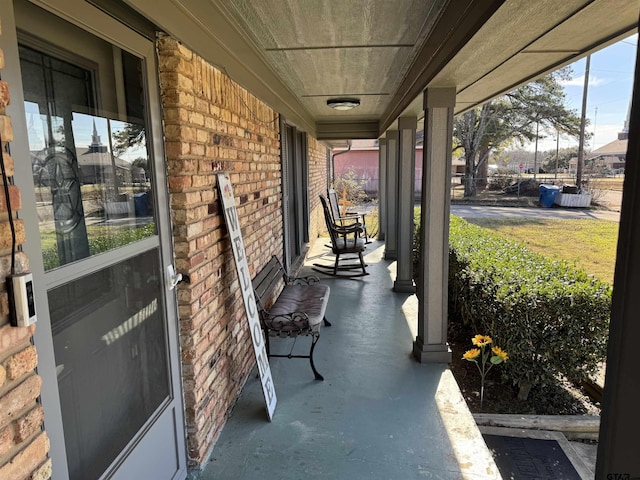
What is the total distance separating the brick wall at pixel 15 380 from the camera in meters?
0.95

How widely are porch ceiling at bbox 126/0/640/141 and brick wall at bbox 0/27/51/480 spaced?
2.77 ft

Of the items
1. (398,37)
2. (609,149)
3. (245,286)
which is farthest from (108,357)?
(609,149)

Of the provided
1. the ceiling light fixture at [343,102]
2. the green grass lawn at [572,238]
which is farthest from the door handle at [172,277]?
the green grass lawn at [572,238]

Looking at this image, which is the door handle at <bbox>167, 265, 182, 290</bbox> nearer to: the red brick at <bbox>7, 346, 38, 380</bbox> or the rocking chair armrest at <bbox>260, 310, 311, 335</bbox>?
the red brick at <bbox>7, 346, 38, 380</bbox>

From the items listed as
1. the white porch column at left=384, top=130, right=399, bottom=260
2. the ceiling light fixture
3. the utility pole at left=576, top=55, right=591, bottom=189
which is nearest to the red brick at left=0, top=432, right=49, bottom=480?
the ceiling light fixture

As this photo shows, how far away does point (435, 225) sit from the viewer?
323 centimetres

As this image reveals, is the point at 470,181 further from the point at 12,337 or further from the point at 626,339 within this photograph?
the point at 12,337

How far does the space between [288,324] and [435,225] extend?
1321 mm

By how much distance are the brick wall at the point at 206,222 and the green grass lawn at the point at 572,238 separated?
21.1ft

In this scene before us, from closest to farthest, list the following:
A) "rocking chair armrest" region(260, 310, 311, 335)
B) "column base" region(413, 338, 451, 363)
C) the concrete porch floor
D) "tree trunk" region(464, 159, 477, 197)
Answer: the concrete porch floor
"rocking chair armrest" region(260, 310, 311, 335)
"column base" region(413, 338, 451, 363)
"tree trunk" region(464, 159, 477, 197)

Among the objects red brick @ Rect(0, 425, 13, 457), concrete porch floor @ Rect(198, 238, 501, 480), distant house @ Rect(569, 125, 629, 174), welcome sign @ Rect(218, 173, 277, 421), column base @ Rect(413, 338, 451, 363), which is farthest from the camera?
distant house @ Rect(569, 125, 629, 174)

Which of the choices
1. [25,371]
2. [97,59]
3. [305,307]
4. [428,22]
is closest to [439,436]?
[305,307]

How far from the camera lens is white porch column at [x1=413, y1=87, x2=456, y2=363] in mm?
3074

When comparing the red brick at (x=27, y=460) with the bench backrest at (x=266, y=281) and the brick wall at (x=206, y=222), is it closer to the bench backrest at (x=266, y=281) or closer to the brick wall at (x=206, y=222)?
the brick wall at (x=206, y=222)
